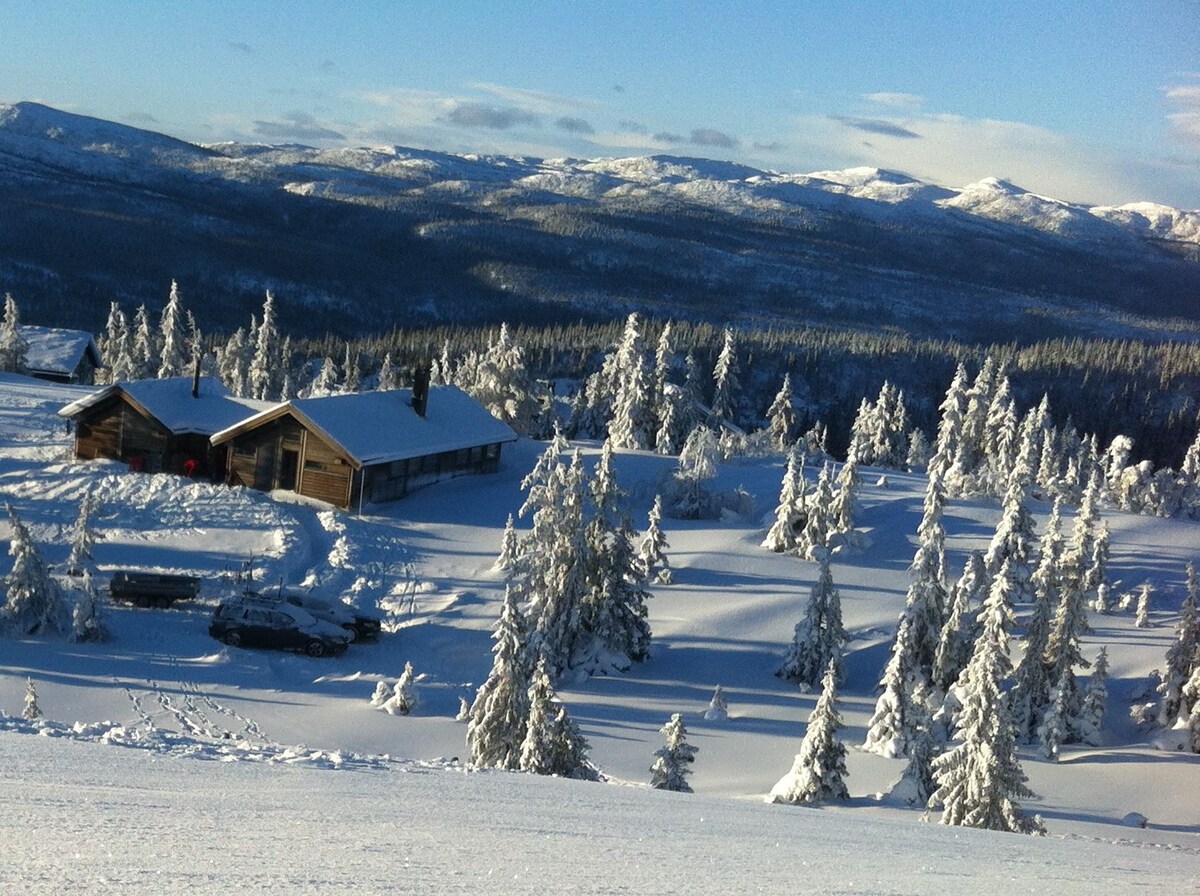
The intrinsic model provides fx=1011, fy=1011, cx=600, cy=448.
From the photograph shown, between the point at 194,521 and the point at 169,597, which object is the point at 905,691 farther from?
the point at 194,521

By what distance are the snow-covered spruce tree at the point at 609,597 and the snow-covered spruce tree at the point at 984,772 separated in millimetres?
8798

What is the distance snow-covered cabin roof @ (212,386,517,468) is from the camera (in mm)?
34875

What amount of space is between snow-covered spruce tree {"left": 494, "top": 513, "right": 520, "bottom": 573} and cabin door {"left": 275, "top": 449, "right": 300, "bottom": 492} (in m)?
9.36

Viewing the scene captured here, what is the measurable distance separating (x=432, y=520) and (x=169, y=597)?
9904 millimetres

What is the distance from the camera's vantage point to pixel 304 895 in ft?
19.9

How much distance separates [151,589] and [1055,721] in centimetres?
2319

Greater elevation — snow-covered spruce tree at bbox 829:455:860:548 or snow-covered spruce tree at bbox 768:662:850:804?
snow-covered spruce tree at bbox 829:455:860:548

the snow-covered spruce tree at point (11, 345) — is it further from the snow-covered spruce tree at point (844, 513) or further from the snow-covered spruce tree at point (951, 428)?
the snow-covered spruce tree at point (951, 428)

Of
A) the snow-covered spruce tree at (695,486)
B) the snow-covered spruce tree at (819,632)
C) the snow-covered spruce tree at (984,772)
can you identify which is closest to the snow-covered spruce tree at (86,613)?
the snow-covered spruce tree at (819,632)

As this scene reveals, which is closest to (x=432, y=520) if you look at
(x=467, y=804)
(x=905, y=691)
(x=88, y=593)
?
(x=88, y=593)

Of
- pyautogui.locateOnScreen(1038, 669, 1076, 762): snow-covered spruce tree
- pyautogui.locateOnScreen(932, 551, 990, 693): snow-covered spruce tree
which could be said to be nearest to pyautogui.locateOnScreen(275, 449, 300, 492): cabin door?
pyautogui.locateOnScreen(932, 551, 990, 693): snow-covered spruce tree

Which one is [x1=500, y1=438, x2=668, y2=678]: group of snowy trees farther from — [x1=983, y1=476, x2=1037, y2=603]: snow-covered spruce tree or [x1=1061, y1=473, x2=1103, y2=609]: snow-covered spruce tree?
[x1=1061, y1=473, x2=1103, y2=609]: snow-covered spruce tree

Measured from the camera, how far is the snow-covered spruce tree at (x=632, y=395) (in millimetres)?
Result: 48906

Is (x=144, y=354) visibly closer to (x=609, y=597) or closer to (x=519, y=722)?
(x=609, y=597)
